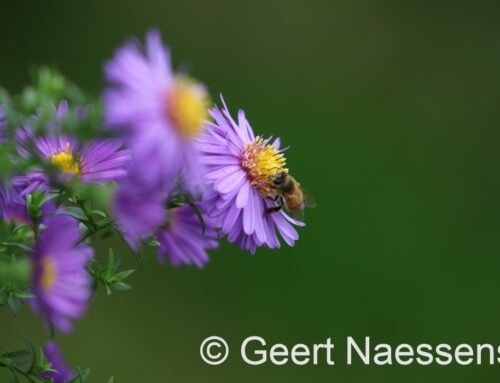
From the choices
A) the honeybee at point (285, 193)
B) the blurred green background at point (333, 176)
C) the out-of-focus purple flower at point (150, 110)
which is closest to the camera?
Result: the out-of-focus purple flower at point (150, 110)

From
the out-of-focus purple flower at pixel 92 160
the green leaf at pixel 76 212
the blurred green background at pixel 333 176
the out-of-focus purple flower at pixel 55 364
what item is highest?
the blurred green background at pixel 333 176

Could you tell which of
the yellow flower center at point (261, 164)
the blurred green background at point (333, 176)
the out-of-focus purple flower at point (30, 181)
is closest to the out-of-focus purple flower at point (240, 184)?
the yellow flower center at point (261, 164)

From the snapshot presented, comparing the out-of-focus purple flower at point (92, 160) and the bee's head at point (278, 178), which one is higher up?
the bee's head at point (278, 178)

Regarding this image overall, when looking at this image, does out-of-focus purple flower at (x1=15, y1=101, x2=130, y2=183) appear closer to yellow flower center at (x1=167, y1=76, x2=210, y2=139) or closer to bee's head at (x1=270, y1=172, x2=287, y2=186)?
yellow flower center at (x1=167, y1=76, x2=210, y2=139)

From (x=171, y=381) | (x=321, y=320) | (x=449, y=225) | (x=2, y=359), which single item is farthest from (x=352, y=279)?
(x=2, y=359)

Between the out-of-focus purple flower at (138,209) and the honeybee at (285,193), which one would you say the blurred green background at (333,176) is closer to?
the honeybee at (285,193)

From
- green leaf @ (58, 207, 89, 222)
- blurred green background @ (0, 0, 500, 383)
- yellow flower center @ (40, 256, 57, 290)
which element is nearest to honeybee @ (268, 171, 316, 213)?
green leaf @ (58, 207, 89, 222)

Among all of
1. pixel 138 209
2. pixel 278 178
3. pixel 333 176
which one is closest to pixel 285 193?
pixel 278 178

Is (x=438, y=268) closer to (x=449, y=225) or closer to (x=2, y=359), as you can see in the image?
(x=449, y=225)
